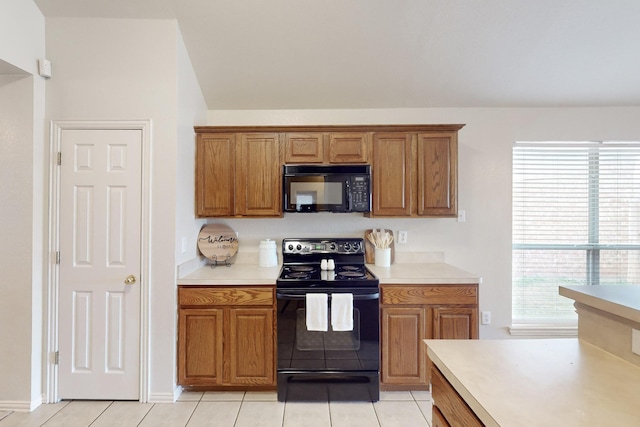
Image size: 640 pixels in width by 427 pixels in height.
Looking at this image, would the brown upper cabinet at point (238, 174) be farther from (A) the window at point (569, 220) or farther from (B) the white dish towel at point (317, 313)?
(A) the window at point (569, 220)

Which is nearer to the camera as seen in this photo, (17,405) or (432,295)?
(17,405)

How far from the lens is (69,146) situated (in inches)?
91.4

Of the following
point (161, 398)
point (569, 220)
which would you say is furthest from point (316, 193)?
point (569, 220)

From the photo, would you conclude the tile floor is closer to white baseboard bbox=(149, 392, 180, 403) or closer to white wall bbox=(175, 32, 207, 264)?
white baseboard bbox=(149, 392, 180, 403)

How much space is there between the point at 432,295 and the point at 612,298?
137cm

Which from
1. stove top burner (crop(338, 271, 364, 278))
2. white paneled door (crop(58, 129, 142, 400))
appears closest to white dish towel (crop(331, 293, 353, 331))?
stove top burner (crop(338, 271, 364, 278))

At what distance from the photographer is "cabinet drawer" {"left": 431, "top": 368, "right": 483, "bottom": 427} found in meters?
0.89

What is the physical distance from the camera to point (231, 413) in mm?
2197

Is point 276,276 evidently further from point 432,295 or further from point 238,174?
point 432,295

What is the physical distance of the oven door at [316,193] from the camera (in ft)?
9.05

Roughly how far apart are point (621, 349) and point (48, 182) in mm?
3309

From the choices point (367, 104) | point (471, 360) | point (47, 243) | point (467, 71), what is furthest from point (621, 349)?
point (47, 243)

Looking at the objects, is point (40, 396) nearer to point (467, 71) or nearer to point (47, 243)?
point (47, 243)

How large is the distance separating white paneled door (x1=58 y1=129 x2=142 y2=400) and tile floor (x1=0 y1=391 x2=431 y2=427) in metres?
0.13
